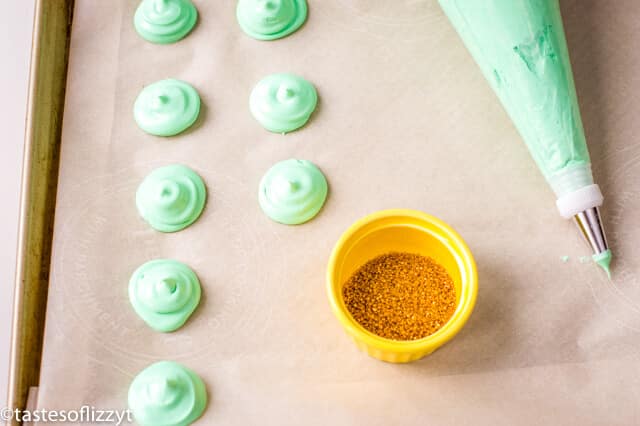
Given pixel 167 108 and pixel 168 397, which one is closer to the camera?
pixel 168 397

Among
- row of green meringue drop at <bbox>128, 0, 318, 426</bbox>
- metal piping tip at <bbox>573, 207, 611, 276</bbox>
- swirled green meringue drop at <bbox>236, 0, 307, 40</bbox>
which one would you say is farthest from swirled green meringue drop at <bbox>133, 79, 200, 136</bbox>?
metal piping tip at <bbox>573, 207, 611, 276</bbox>

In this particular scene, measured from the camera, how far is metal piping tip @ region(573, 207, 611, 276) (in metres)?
0.72

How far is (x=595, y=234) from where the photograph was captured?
2.37ft

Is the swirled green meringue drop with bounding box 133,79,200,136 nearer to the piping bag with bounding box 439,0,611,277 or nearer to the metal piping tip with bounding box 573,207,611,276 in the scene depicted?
the piping bag with bounding box 439,0,611,277

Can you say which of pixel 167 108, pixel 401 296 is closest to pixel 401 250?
pixel 401 296

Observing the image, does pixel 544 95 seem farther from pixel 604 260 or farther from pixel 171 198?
pixel 171 198

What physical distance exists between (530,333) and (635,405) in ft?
0.39

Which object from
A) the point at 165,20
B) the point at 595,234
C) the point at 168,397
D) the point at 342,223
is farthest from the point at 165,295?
the point at 595,234

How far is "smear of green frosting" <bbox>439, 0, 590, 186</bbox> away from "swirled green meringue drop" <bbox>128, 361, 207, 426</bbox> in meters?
0.45

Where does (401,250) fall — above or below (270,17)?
below

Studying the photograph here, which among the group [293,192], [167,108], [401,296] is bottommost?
[401,296]

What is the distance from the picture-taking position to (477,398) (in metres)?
0.69

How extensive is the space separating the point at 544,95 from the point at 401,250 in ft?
0.76

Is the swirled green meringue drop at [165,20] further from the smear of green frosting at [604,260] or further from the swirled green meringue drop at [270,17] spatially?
the smear of green frosting at [604,260]
